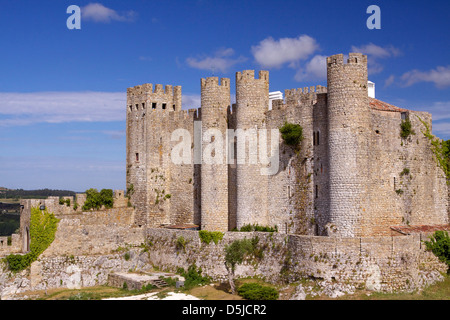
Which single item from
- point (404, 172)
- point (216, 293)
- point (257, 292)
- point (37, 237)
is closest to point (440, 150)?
point (404, 172)

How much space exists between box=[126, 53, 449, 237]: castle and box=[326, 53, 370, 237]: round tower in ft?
0.17

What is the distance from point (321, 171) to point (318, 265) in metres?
5.90

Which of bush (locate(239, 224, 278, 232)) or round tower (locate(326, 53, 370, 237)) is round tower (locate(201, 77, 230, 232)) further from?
round tower (locate(326, 53, 370, 237))

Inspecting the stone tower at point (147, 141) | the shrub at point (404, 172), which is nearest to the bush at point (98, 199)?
the stone tower at point (147, 141)

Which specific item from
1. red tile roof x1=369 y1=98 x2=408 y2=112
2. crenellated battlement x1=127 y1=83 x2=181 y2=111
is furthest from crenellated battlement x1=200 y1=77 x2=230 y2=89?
red tile roof x1=369 y1=98 x2=408 y2=112

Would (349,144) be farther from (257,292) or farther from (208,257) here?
(208,257)

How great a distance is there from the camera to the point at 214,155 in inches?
1335

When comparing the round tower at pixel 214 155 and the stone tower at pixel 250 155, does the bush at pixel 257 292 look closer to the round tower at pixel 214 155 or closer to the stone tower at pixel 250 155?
the stone tower at pixel 250 155

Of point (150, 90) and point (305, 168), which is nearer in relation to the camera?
point (305, 168)

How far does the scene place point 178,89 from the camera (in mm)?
38938

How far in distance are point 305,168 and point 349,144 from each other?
3.92 m

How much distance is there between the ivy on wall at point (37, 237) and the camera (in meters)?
31.5

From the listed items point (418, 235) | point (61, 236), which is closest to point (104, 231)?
point (61, 236)
